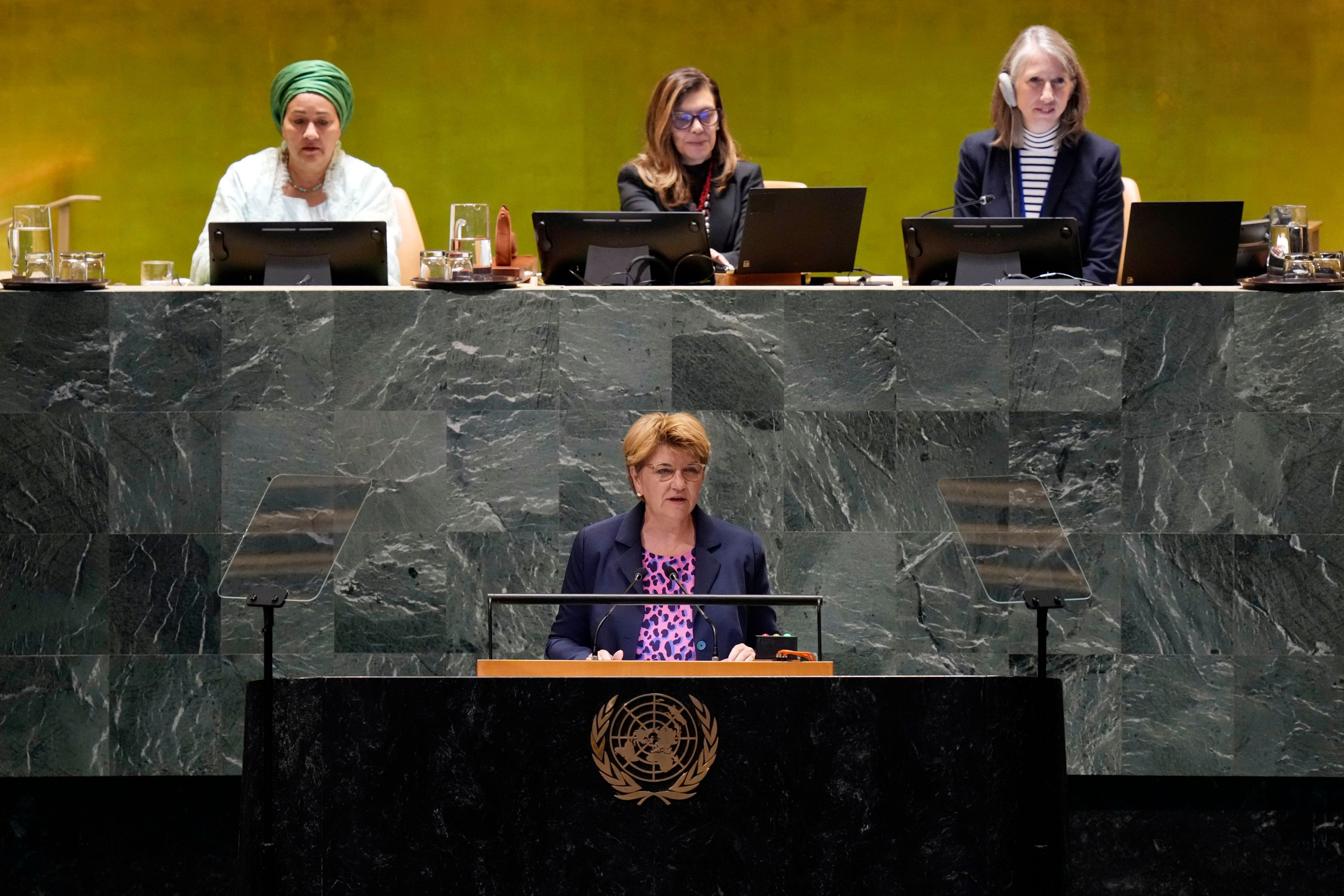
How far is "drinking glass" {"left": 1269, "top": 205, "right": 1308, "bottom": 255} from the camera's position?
13.2 ft

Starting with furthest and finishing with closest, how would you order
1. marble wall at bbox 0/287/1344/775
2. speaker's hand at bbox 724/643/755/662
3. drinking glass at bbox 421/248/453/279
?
drinking glass at bbox 421/248/453/279
marble wall at bbox 0/287/1344/775
speaker's hand at bbox 724/643/755/662

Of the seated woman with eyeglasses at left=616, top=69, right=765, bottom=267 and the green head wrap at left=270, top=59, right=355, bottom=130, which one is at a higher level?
the green head wrap at left=270, top=59, right=355, bottom=130

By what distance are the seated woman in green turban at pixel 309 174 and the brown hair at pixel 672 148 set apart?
2.93ft

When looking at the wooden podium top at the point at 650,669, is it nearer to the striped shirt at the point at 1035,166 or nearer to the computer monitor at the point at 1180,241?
the computer monitor at the point at 1180,241

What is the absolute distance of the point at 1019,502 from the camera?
2801 mm

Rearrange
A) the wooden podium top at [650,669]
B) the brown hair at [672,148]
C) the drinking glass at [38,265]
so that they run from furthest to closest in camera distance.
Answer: the brown hair at [672,148], the drinking glass at [38,265], the wooden podium top at [650,669]

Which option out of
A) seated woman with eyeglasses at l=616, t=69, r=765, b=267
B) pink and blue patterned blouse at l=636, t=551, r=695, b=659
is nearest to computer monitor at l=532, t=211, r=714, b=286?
seated woman with eyeglasses at l=616, t=69, r=765, b=267

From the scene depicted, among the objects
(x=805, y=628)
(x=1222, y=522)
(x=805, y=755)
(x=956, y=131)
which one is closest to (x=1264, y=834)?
(x=1222, y=522)

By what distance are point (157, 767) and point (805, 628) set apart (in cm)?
174

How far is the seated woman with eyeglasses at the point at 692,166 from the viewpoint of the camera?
5055mm

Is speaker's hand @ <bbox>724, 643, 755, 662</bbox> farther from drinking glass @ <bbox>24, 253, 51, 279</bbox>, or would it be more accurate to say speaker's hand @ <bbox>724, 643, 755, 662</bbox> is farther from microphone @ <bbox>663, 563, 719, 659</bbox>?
drinking glass @ <bbox>24, 253, 51, 279</bbox>

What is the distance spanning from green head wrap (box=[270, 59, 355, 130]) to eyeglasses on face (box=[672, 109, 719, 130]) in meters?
1.08

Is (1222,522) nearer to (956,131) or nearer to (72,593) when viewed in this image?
(72,593)

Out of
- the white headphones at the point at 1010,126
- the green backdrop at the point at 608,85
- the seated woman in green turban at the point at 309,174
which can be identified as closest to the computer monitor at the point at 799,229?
the white headphones at the point at 1010,126
